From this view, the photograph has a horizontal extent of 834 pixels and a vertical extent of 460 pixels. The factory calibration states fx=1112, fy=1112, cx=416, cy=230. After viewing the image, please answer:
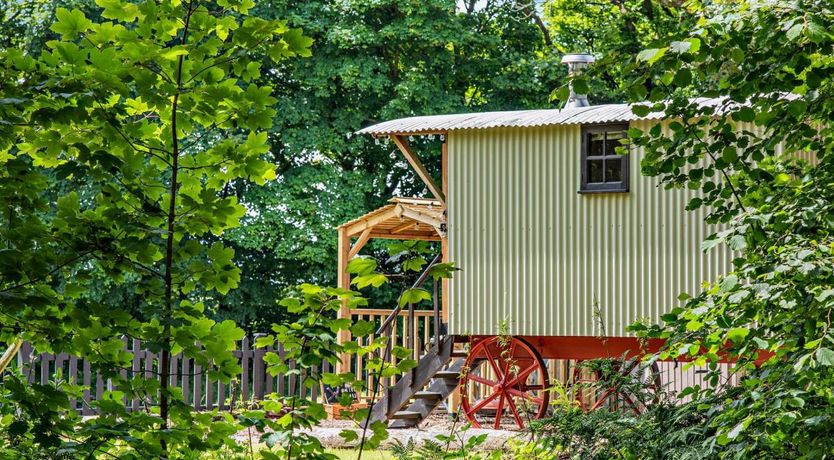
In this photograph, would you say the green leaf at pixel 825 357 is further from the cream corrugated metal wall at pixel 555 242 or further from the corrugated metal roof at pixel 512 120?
the corrugated metal roof at pixel 512 120

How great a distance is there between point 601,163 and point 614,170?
181mm

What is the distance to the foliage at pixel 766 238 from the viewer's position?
10.6ft

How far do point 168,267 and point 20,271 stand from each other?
17.6 inches

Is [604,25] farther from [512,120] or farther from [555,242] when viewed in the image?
[555,242]

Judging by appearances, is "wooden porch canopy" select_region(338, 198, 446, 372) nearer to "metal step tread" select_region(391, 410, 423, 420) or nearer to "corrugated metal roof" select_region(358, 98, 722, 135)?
"metal step tread" select_region(391, 410, 423, 420)

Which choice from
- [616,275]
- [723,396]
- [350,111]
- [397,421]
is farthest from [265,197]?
[723,396]

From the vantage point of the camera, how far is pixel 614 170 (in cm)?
1345

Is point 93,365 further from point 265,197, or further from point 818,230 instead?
point 265,197

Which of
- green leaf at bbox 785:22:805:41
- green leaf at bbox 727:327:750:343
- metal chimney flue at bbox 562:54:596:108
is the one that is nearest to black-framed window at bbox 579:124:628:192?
metal chimney flue at bbox 562:54:596:108

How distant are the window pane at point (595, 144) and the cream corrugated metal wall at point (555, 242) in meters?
0.18

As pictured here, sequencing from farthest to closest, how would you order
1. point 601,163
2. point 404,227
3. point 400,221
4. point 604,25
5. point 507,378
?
1. point 604,25
2. point 404,227
3. point 400,221
4. point 507,378
5. point 601,163

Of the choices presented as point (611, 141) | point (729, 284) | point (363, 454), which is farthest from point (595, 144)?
point (729, 284)

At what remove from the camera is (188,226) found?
10.6 feet

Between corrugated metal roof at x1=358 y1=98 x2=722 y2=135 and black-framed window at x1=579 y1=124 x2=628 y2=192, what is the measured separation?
0.22 metres
